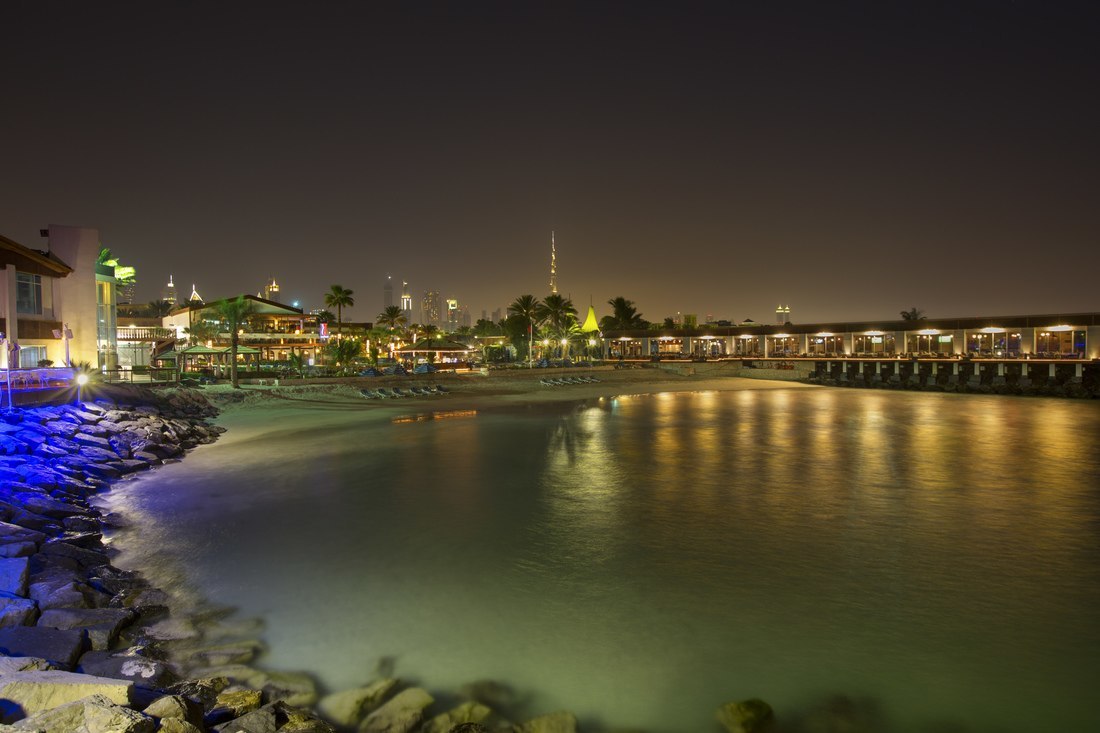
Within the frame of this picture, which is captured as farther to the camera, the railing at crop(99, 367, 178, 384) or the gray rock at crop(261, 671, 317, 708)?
the railing at crop(99, 367, 178, 384)

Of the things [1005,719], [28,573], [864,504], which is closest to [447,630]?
[28,573]

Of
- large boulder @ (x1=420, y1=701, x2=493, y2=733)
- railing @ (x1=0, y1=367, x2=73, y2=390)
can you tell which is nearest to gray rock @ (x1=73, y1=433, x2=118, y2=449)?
railing @ (x1=0, y1=367, x2=73, y2=390)

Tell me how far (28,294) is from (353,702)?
28490mm

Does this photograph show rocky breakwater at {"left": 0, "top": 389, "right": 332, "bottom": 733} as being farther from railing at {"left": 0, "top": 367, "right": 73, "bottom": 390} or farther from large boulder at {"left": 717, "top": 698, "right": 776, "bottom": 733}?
railing at {"left": 0, "top": 367, "right": 73, "bottom": 390}

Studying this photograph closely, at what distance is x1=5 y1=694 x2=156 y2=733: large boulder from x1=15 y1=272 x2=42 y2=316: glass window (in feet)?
89.5

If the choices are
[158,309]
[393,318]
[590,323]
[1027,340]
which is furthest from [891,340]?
[158,309]

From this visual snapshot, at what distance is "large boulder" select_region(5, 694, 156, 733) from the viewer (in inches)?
160

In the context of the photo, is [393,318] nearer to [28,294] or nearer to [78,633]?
[28,294]

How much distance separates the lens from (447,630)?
7703mm

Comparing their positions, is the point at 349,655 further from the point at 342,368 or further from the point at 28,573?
the point at 342,368

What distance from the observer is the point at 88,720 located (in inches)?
162

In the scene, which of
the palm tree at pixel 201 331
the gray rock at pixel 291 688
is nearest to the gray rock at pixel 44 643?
the gray rock at pixel 291 688

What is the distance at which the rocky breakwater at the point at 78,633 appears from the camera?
174 inches

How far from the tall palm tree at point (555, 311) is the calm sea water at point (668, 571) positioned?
5724 centimetres
